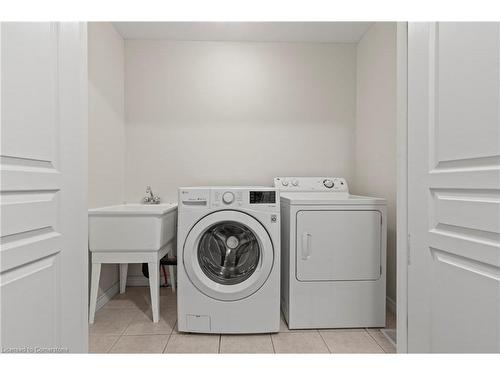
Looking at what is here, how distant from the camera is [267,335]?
1.84 metres

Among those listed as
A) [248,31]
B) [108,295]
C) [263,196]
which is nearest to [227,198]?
[263,196]

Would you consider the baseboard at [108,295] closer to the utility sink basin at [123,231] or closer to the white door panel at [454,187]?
the utility sink basin at [123,231]

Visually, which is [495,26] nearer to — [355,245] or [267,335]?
[355,245]

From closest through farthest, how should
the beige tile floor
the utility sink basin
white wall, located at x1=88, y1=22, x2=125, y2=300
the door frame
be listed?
the door frame < the beige tile floor < the utility sink basin < white wall, located at x1=88, y1=22, x2=125, y2=300

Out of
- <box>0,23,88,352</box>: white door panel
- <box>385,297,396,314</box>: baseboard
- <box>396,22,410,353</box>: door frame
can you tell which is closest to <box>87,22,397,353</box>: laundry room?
<box>385,297,396,314</box>: baseboard

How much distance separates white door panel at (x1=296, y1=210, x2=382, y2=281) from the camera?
188 centimetres

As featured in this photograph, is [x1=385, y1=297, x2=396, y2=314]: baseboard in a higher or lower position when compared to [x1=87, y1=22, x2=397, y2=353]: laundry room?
lower

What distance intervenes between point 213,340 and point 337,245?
0.96 meters

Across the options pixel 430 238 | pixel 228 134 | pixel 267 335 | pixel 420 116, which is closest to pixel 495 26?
pixel 420 116

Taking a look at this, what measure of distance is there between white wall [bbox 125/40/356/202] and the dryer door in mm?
933

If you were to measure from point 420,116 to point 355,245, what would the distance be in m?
1.03

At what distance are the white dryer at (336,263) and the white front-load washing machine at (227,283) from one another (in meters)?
0.14

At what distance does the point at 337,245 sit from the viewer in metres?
1.90

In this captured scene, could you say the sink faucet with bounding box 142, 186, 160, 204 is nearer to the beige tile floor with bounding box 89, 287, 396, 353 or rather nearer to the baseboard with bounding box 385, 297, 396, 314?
the beige tile floor with bounding box 89, 287, 396, 353
